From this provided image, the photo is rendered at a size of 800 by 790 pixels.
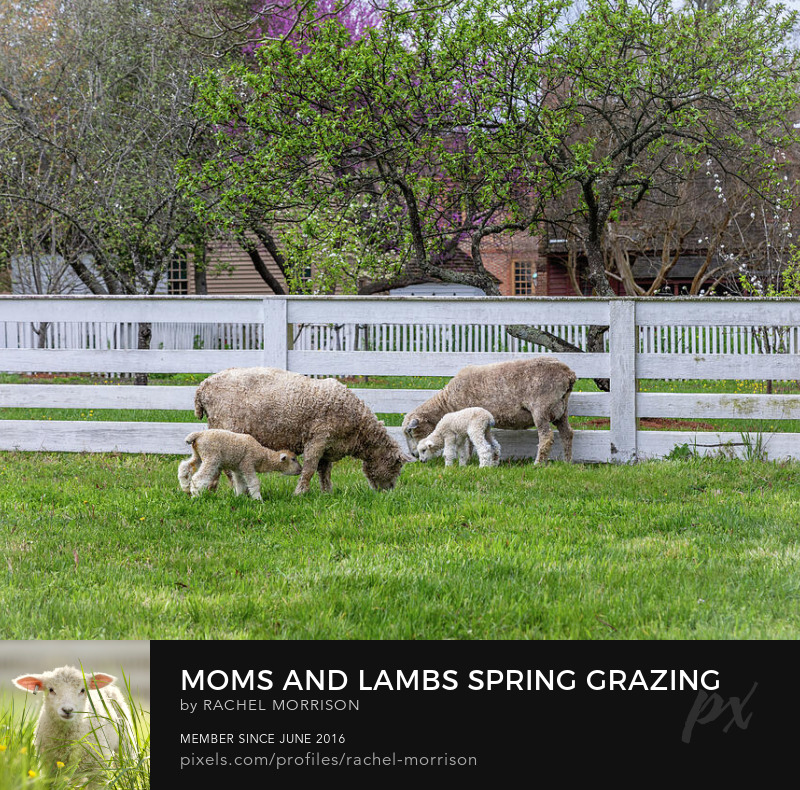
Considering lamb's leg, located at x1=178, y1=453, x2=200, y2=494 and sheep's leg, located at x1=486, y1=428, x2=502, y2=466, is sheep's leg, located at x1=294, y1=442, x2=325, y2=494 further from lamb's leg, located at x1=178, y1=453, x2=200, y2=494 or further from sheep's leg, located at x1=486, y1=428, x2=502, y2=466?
sheep's leg, located at x1=486, y1=428, x2=502, y2=466

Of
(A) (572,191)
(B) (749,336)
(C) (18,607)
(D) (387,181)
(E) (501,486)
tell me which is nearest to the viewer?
(C) (18,607)

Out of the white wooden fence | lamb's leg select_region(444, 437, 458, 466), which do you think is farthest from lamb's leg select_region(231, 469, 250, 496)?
the white wooden fence

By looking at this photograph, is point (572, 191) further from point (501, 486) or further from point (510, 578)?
point (510, 578)

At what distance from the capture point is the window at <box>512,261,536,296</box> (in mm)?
29297

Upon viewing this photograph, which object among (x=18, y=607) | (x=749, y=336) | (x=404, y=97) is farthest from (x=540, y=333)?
(x=18, y=607)

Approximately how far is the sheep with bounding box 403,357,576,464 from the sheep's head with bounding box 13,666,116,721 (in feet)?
17.3

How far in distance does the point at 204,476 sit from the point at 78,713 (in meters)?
3.07

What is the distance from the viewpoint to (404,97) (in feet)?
28.8

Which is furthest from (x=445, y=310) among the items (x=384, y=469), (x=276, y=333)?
(x=384, y=469)

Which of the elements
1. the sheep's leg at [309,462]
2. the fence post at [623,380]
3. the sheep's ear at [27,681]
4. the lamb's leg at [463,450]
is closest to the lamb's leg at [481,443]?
the lamb's leg at [463,450]

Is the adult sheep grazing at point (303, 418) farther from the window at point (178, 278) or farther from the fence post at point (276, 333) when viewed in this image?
the window at point (178, 278)

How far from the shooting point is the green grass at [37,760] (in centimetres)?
201

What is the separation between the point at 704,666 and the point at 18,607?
8.64 ft

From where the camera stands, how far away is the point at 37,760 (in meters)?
2.12
